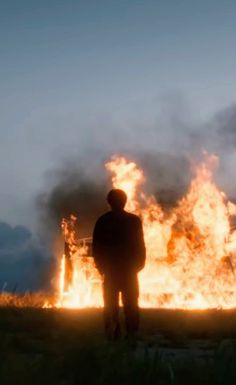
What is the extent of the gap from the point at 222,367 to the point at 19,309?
9635mm

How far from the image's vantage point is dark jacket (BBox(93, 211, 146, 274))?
9250 millimetres

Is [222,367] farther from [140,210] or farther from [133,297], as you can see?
[140,210]

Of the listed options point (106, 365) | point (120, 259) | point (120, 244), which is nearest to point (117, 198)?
point (120, 244)

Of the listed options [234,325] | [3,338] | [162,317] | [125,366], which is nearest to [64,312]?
[162,317]

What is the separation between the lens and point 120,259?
30.3 feet

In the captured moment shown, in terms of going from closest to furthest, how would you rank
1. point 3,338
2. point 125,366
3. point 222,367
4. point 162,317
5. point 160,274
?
1. point 222,367
2. point 125,366
3. point 3,338
4. point 162,317
5. point 160,274

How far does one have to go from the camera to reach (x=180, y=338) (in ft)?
33.4

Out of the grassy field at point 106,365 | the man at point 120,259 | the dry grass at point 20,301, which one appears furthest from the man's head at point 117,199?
the dry grass at point 20,301

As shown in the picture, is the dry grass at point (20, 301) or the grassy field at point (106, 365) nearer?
the grassy field at point (106, 365)

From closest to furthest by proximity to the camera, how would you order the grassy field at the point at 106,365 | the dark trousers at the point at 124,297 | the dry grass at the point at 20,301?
the grassy field at the point at 106,365 < the dark trousers at the point at 124,297 < the dry grass at the point at 20,301

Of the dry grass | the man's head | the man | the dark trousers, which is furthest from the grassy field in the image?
the dry grass

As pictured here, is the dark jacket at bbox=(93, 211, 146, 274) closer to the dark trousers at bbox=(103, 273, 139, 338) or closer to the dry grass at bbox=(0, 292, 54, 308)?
the dark trousers at bbox=(103, 273, 139, 338)

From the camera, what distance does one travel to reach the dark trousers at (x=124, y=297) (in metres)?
9.23

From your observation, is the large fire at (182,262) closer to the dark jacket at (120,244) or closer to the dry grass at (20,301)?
the dry grass at (20,301)
